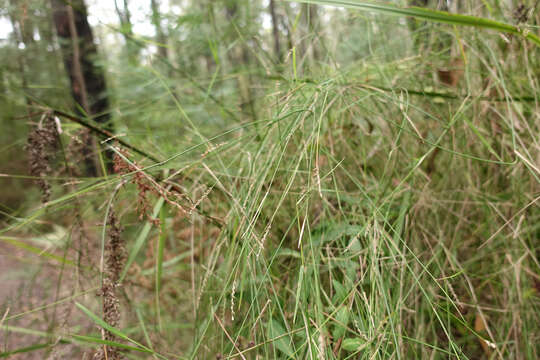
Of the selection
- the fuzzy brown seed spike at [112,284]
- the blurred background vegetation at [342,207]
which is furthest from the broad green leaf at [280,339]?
the fuzzy brown seed spike at [112,284]

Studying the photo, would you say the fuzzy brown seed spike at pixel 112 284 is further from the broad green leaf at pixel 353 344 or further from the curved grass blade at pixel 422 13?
the curved grass blade at pixel 422 13

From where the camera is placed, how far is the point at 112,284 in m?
0.67

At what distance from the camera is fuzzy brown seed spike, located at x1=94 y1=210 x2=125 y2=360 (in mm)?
653

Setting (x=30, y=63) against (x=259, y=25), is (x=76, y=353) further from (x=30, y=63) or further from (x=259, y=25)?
(x=30, y=63)

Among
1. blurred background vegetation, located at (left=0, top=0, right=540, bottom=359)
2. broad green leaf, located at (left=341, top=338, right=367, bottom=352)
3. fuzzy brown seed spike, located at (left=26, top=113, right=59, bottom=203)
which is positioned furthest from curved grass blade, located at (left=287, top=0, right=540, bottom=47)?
fuzzy brown seed spike, located at (left=26, top=113, right=59, bottom=203)

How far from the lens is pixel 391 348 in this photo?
26.6 inches

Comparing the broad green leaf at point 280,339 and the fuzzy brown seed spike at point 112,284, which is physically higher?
the fuzzy brown seed spike at point 112,284

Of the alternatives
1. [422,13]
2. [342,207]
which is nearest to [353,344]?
[342,207]

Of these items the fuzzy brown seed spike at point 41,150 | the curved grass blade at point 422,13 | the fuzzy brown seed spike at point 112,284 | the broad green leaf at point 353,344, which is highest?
the curved grass blade at point 422,13

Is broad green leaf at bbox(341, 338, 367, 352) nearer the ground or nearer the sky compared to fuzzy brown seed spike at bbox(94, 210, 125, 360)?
nearer the ground

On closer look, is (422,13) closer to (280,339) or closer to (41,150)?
(280,339)

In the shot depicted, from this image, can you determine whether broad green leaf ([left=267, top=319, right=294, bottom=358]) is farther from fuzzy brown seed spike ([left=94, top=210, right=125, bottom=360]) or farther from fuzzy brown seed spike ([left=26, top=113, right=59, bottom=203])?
fuzzy brown seed spike ([left=26, top=113, right=59, bottom=203])

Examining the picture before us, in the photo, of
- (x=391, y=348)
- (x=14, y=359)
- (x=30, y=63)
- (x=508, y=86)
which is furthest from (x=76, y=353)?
(x=30, y=63)

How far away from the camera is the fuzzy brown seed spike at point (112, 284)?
0.65 metres
